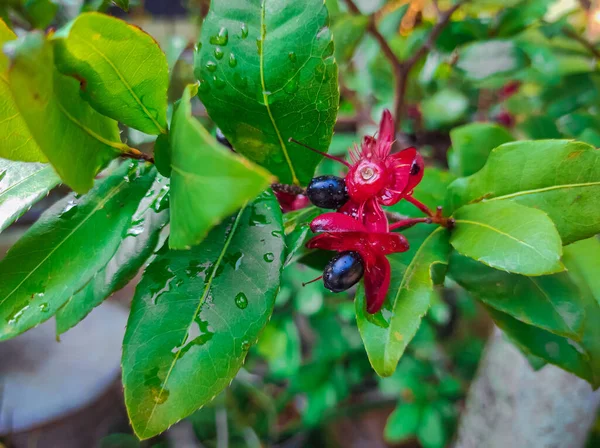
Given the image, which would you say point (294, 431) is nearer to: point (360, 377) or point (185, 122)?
point (360, 377)

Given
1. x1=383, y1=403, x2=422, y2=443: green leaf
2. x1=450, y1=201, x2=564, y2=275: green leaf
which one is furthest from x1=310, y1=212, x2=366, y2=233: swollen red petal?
x1=383, y1=403, x2=422, y2=443: green leaf

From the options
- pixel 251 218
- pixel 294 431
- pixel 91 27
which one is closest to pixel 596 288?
pixel 251 218

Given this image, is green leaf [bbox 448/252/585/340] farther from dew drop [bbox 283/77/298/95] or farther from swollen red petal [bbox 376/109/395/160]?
dew drop [bbox 283/77/298/95]

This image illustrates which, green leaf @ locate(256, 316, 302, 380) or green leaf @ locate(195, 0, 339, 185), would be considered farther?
green leaf @ locate(256, 316, 302, 380)

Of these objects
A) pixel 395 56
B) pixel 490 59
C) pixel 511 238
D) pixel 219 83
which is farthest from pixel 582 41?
pixel 219 83

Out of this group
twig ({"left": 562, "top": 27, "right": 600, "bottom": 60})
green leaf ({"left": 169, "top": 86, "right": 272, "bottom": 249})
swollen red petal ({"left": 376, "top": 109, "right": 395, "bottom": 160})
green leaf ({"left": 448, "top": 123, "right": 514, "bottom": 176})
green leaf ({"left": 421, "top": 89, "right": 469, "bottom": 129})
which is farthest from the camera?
green leaf ({"left": 421, "top": 89, "right": 469, "bottom": 129})

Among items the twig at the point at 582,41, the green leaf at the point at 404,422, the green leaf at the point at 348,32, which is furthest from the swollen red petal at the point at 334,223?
the green leaf at the point at 404,422
